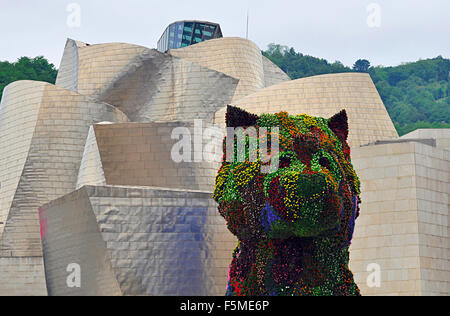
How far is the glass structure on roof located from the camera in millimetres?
61469

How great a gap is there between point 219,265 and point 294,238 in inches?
264

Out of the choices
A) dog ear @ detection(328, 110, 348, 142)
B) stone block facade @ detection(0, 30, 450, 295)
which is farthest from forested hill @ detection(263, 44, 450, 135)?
dog ear @ detection(328, 110, 348, 142)

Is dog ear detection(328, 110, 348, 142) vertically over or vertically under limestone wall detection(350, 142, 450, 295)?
over

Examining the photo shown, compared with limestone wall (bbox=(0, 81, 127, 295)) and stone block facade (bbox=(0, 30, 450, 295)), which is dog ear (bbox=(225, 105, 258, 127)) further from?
limestone wall (bbox=(0, 81, 127, 295))

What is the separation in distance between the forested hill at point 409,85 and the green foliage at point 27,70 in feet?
105

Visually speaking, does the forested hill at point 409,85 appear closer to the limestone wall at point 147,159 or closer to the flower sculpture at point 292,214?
the limestone wall at point 147,159

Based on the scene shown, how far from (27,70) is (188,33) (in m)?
15.2

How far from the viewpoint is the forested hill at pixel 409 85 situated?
3349 inches

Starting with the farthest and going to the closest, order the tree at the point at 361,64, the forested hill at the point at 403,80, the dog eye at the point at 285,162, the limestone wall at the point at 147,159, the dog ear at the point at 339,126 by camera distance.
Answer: the tree at the point at 361,64 → the forested hill at the point at 403,80 → the limestone wall at the point at 147,159 → the dog ear at the point at 339,126 → the dog eye at the point at 285,162

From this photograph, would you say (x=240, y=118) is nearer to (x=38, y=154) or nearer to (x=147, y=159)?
(x=147, y=159)

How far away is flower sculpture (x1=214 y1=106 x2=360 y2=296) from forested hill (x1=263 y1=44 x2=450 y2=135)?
57.6 metres

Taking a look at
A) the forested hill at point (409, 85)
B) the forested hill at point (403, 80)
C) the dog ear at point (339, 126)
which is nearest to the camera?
the dog ear at point (339, 126)
